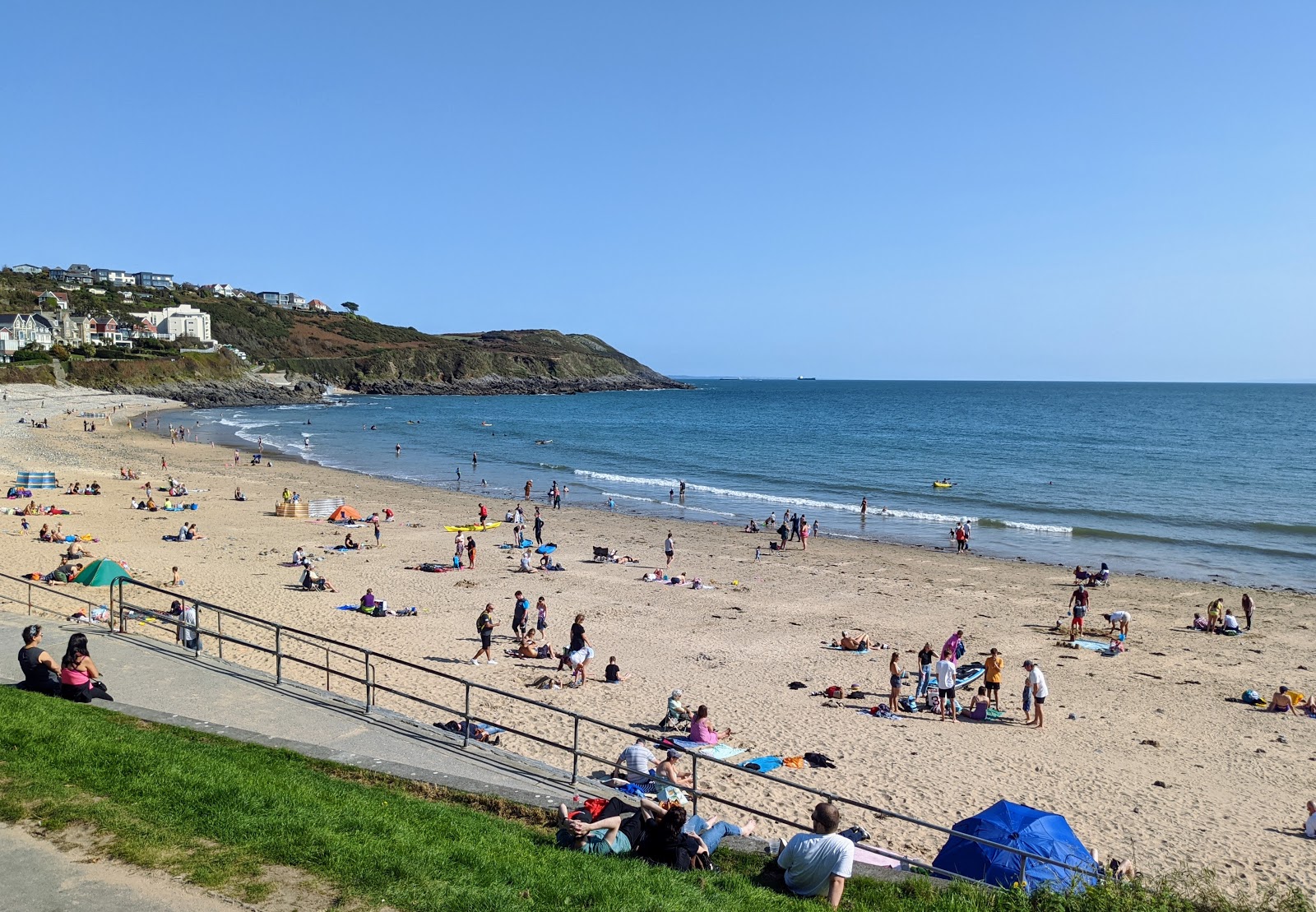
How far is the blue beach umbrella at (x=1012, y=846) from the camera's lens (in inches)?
297

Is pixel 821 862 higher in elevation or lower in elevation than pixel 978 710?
higher

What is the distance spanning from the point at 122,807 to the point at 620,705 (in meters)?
8.78

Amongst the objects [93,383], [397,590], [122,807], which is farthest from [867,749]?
[93,383]

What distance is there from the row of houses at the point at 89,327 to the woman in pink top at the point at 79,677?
10782cm

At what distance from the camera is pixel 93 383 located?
95.9 metres

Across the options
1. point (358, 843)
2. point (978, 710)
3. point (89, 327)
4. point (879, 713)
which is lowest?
point (879, 713)

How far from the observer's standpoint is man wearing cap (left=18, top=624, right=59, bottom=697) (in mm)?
9656

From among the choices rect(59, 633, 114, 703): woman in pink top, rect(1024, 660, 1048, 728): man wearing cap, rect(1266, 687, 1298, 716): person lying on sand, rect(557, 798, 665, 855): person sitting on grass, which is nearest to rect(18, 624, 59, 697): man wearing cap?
rect(59, 633, 114, 703): woman in pink top

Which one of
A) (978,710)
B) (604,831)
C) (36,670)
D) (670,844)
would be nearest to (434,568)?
(36,670)

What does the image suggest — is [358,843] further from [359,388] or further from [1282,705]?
[359,388]

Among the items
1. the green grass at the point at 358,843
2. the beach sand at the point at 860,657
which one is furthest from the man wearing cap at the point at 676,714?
the green grass at the point at 358,843

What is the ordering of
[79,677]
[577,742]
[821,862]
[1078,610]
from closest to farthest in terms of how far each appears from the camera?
[821,862], [79,677], [577,742], [1078,610]

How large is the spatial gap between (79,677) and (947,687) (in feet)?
41.4

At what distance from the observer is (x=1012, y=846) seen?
315 inches
